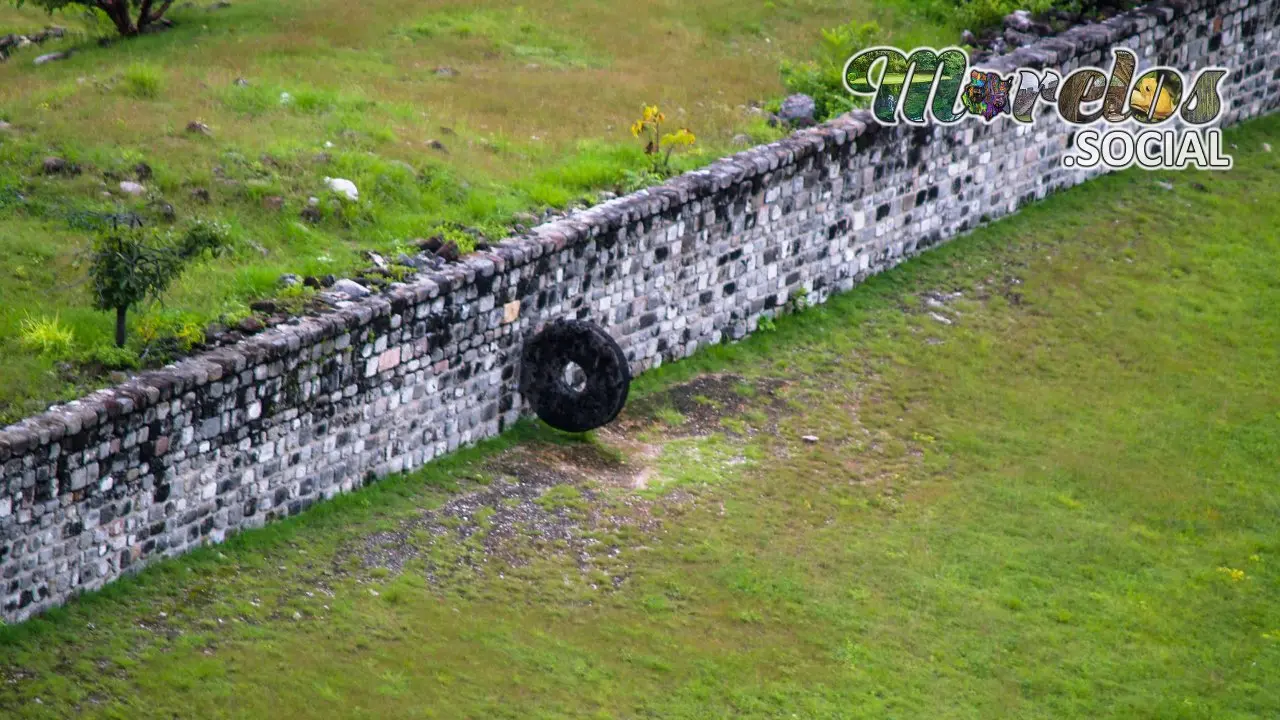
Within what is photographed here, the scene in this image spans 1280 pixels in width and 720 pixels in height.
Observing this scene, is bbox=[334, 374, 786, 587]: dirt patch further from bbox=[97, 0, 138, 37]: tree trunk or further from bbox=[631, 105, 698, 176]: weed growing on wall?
bbox=[97, 0, 138, 37]: tree trunk

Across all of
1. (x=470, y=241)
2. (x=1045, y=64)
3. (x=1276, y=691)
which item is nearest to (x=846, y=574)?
(x=1276, y=691)

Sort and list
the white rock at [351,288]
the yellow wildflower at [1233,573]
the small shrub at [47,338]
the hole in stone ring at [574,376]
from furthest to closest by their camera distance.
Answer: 1. the hole in stone ring at [574,376]
2. the yellow wildflower at [1233,573]
3. the white rock at [351,288]
4. the small shrub at [47,338]

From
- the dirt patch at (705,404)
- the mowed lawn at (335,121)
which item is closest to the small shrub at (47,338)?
the mowed lawn at (335,121)

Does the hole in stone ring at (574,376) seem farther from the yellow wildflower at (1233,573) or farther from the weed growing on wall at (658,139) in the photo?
the yellow wildflower at (1233,573)

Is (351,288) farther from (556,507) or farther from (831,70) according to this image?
(831,70)

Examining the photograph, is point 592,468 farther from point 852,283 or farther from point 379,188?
point 852,283
